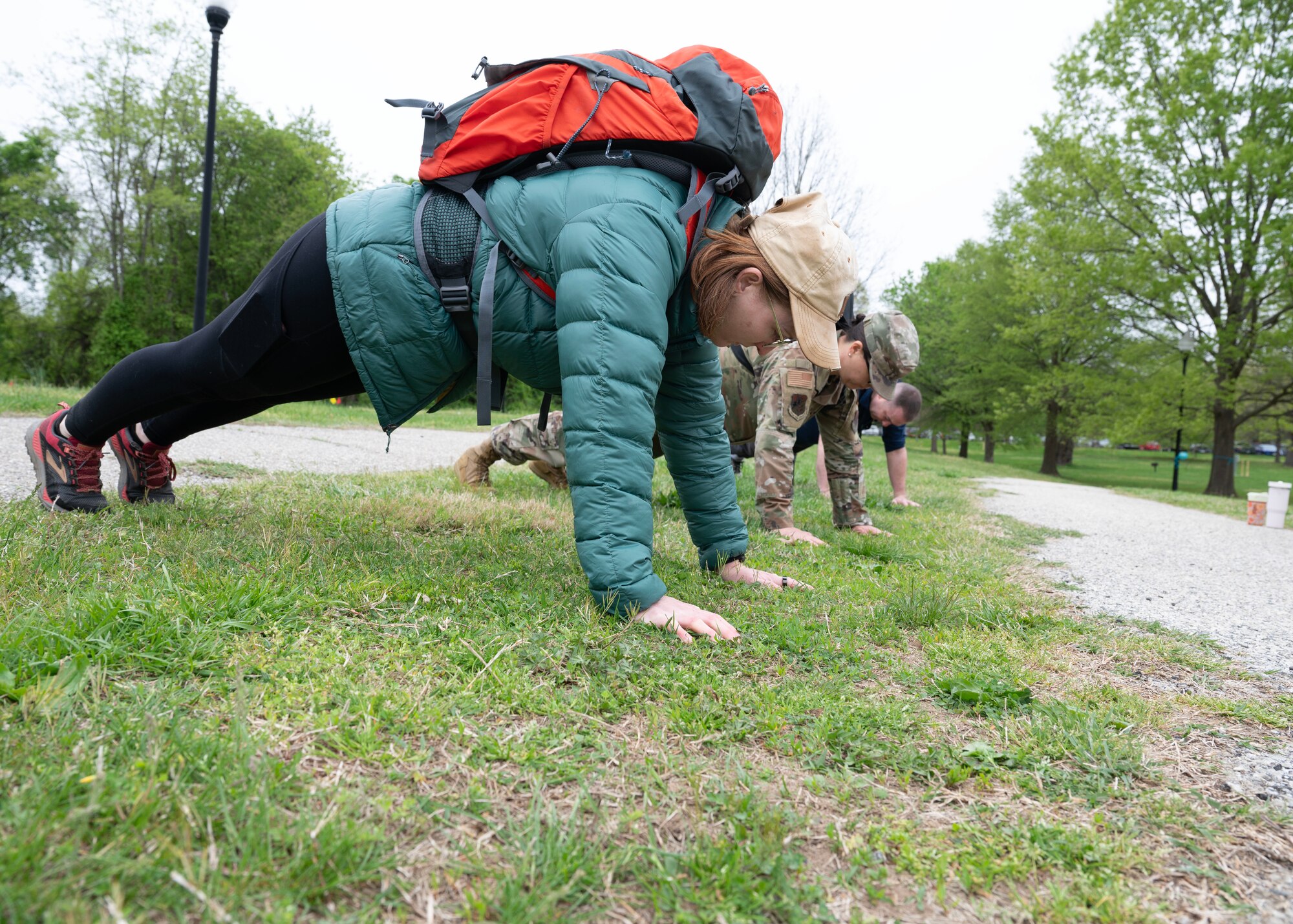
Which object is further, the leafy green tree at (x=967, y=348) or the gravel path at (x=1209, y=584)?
the leafy green tree at (x=967, y=348)

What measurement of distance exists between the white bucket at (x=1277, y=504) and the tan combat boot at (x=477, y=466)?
9.24 meters

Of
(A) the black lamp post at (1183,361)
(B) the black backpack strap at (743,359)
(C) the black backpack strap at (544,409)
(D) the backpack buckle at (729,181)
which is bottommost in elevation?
(C) the black backpack strap at (544,409)

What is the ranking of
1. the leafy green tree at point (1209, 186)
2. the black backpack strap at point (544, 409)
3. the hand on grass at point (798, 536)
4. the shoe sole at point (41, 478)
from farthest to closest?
the leafy green tree at point (1209, 186), the hand on grass at point (798, 536), the black backpack strap at point (544, 409), the shoe sole at point (41, 478)

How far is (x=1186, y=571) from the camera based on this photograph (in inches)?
194

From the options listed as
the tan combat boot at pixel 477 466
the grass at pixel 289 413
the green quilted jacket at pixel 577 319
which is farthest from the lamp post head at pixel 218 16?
the green quilted jacket at pixel 577 319

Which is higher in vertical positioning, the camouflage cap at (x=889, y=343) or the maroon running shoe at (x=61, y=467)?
the camouflage cap at (x=889, y=343)

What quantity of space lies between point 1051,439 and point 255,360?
32.2m

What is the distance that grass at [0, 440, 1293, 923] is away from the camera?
4.03 ft

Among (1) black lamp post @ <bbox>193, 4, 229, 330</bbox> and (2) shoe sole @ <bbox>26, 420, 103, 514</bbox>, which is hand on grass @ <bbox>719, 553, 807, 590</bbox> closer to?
(2) shoe sole @ <bbox>26, 420, 103, 514</bbox>

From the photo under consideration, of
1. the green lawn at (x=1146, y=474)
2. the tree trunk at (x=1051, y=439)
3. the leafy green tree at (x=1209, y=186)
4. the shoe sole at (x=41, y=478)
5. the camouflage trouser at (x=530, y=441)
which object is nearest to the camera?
the shoe sole at (x=41, y=478)

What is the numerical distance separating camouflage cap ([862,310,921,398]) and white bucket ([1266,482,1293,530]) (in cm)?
709

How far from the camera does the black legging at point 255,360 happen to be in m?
2.64

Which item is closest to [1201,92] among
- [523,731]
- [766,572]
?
[766,572]

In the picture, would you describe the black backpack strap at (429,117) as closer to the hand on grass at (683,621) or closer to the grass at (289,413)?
the hand on grass at (683,621)
